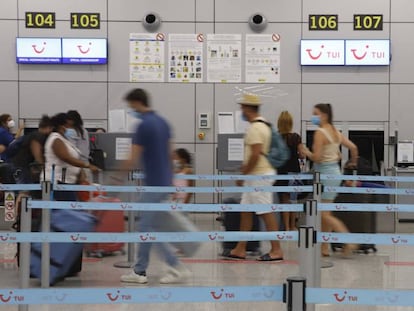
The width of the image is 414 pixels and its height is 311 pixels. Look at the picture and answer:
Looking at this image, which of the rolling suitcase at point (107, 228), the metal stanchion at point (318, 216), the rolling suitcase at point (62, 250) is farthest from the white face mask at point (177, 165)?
the rolling suitcase at point (62, 250)

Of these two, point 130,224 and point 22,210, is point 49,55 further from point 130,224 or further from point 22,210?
point 22,210

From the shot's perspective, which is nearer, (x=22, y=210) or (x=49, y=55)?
(x=22, y=210)

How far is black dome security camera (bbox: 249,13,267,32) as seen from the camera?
37.5 feet

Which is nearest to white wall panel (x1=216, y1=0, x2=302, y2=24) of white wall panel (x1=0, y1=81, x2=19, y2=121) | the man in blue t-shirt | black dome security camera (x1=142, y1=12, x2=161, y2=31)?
black dome security camera (x1=142, y1=12, x2=161, y2=31)

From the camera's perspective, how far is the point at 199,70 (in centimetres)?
1147

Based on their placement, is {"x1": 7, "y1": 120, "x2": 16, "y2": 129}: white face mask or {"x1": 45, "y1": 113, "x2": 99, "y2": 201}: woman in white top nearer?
{"x1": 45, "y1": 113, "x2": 99, "y2": 201}: woman in white top

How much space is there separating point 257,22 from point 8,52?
4541 millimetres

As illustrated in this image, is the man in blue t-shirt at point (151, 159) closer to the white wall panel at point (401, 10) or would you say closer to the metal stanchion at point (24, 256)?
the metal stanchion at point (24, 256)

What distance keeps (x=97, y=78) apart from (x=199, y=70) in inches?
73.4

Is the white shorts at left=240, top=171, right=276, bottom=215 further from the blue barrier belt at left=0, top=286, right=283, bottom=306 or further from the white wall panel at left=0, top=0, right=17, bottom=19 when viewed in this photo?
the white wall panel at left=0, top=0, right=17, bottom=19

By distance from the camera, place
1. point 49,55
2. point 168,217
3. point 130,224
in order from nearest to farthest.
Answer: point 168,217, point 130,224, point 49,55

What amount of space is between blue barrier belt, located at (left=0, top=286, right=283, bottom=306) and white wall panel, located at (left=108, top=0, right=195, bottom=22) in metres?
9.54

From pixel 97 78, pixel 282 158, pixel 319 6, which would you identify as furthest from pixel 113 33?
pixel 282 158

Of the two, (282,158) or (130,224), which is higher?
(282,158)
